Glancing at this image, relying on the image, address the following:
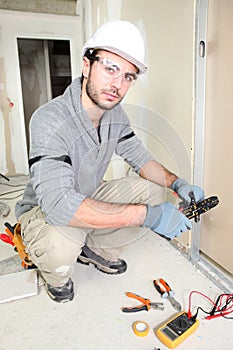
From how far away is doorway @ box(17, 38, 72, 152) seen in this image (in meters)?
3.61

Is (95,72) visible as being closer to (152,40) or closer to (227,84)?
(227,84)

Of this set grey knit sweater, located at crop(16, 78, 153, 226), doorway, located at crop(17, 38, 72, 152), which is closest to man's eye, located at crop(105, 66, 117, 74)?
grey knit sweater, located at crop(16, 78, 153, 226)

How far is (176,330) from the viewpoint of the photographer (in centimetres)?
101

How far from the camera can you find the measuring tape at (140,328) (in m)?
1.02

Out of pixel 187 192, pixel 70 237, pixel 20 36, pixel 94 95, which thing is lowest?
pixel 70 237

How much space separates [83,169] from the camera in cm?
123

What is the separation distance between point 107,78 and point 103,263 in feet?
2.80

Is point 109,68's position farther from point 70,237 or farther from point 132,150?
point 70,237

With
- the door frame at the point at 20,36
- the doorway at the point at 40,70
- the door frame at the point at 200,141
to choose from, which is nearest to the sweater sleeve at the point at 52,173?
the door frame at the point at 200,141

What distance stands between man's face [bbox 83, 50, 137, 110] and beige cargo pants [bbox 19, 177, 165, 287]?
43 cm

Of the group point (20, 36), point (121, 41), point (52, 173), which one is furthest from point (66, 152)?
point (20, 36)

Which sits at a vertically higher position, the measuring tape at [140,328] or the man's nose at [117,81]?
the man's nose at [117,81]

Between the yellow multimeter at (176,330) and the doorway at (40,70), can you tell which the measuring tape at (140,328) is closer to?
the yellow multimeter at (176,330)

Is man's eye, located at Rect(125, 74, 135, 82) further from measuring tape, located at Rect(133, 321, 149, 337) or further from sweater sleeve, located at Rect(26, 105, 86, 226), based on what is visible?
measuring tape, located at Rect(133, 321, 149, 337)
